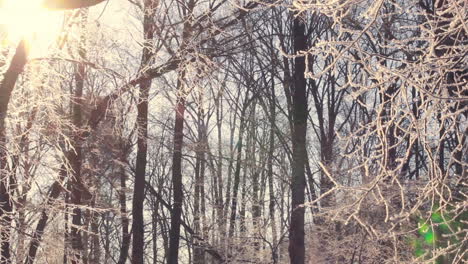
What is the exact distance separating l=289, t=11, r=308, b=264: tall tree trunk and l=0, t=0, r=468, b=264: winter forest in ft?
0.09

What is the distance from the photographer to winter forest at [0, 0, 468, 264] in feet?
12.9

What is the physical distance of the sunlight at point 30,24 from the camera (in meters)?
6.14

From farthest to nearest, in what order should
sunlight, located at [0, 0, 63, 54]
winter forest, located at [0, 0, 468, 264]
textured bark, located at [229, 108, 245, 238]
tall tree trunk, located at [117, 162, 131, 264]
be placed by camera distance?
textured bark, located at [229, 108, 245, 238], tall tree trunk, located at [117, 162, 131, 264], sunlight, located at [0, 0, 63, 54], winter forest, located at [0, 0, 468, 264]

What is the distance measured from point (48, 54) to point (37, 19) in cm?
130

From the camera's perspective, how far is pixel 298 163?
432 inches

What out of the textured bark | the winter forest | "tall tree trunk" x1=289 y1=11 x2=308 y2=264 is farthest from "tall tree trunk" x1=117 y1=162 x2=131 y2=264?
"tall tree trunk" x1=289 y1=11 x2=308 y2=264

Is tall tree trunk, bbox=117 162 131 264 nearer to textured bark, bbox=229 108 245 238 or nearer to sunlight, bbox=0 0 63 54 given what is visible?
textured bark, bbox=229 108 245 238

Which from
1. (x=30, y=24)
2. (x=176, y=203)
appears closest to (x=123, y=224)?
(x=176, y=203)

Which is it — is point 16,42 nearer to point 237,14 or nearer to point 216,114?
point 237,14

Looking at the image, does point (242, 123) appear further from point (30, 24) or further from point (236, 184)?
point (30, 24)

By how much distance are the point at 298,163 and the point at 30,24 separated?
231 inches

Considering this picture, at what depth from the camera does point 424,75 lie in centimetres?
397

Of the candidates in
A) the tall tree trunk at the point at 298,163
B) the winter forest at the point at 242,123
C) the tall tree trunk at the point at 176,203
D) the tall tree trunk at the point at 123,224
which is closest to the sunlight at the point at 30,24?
the winter forest at the point at 242,123

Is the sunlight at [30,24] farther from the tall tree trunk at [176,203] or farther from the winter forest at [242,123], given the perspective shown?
the tall tree trunk at [176,203]
